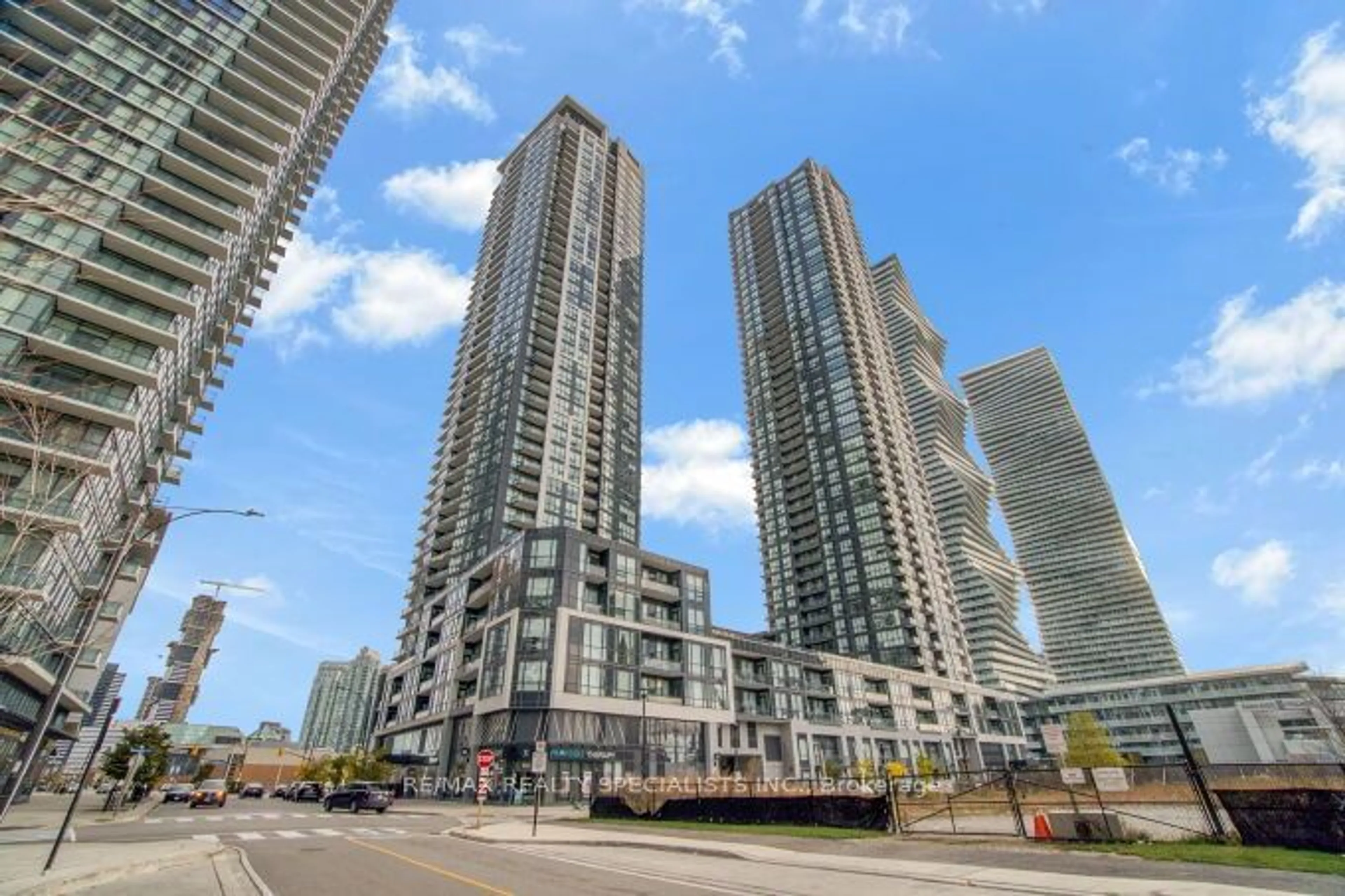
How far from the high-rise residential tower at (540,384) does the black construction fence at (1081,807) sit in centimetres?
4381

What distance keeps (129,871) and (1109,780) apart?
2148cm

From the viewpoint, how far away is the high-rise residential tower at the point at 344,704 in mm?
182500

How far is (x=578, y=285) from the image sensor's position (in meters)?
102

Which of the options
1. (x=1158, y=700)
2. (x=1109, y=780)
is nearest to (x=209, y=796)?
(x=1109, y=780)

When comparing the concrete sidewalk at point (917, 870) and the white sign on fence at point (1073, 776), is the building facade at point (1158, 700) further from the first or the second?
the concrete sidewalk at point (917, 870)

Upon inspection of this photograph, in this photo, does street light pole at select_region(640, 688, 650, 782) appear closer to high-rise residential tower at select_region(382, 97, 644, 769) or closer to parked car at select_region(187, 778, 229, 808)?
high-rise residential tower at select_region(382, 97, 644, 769)

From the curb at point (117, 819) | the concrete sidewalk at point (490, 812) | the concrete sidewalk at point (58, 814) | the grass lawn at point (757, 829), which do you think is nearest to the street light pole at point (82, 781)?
the concrete sidewalk at point (58, 814)

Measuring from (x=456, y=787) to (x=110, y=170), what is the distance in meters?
52.2

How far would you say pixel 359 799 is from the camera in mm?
37062

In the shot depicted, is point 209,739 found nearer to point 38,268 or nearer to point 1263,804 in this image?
point 38,268

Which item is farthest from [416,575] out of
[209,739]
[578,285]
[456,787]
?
[209,739]

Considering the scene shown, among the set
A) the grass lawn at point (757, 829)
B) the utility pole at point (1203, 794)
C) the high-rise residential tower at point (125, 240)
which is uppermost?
the high-rise residential tower at point (125, 240)

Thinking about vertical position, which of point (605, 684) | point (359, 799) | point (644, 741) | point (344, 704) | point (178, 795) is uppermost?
point (344, 704)

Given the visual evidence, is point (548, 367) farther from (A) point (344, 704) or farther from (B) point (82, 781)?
(A) point (344, 704)
